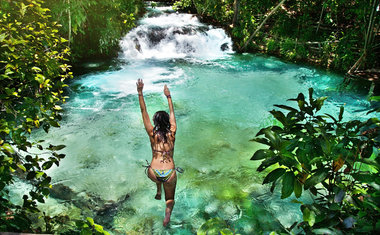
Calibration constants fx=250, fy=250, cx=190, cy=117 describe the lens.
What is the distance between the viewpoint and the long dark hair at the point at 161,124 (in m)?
3.16

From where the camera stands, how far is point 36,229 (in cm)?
311

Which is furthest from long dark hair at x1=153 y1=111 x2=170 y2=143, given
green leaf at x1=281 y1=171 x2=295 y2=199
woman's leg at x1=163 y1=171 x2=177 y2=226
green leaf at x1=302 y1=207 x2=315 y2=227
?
green leaf at x1=302 y1=207 x2=315 y2=227

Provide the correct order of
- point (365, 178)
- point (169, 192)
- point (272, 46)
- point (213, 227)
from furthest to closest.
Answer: point (272, 46) → point (169, 192) → point (213, 227) → point (365, 178)

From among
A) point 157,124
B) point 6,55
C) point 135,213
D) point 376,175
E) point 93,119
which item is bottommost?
point 135,213

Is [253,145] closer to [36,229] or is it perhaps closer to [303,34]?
[36,229]

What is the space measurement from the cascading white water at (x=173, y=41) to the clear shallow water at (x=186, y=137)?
0.96ft

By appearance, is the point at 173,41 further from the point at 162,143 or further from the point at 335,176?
the point at 335,176

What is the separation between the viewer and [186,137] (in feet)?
19.6

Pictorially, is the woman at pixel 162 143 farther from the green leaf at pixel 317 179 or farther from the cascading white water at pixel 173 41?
the cascading white water at pixel 173 41

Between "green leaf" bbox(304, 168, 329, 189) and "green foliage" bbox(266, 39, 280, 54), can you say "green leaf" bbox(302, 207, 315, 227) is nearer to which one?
"green leaf" bbox(304, 168, 329, 189)

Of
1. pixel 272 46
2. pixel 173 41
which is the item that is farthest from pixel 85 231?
pixel 272 46

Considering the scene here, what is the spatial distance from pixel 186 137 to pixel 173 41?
27.7ft

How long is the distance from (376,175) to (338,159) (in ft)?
0.75

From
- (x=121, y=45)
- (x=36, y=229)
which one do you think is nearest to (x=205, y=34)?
(x=121, y=45)
